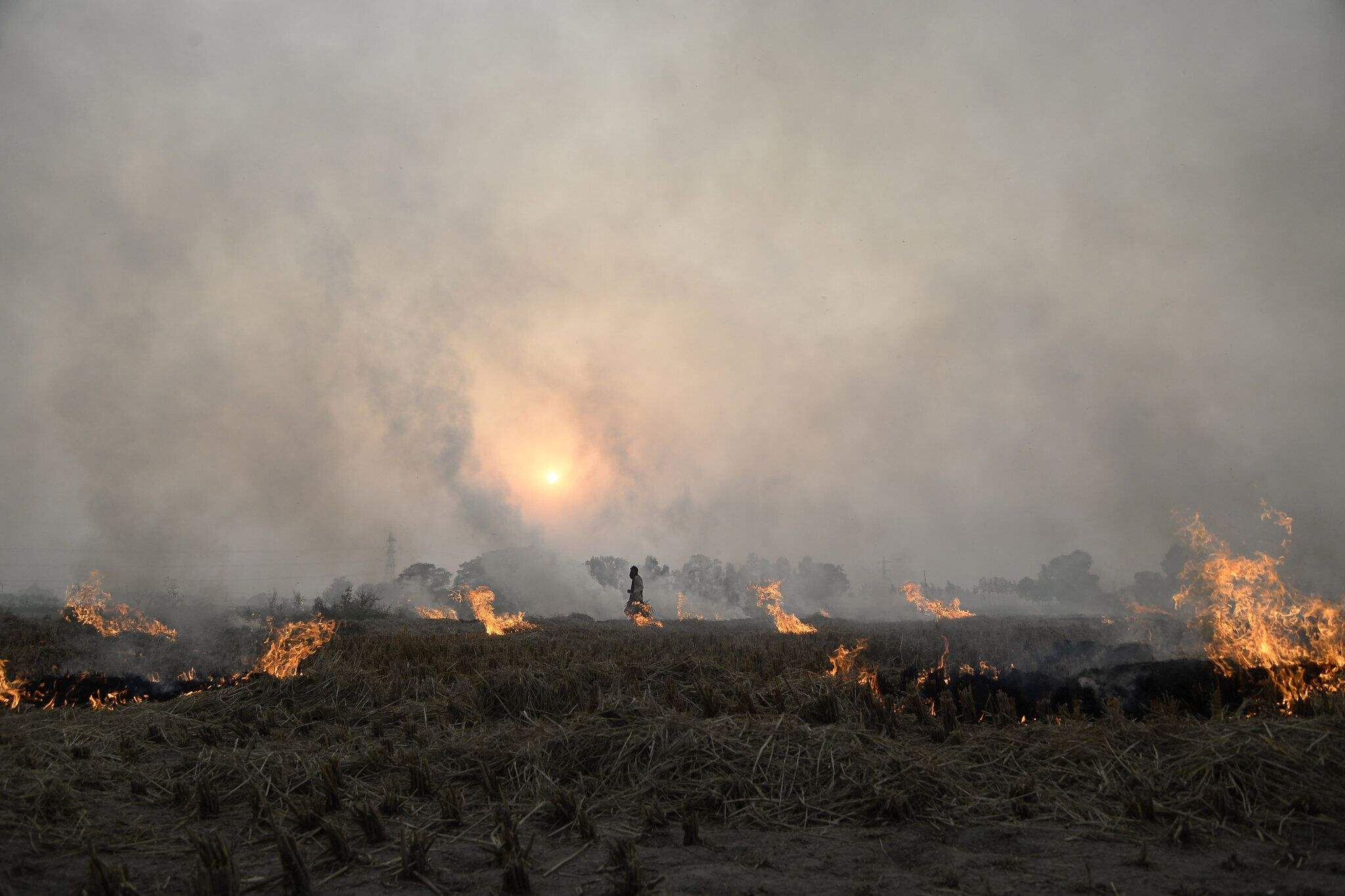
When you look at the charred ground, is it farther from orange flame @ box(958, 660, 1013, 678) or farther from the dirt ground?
orange flame @ box(958, 660, 1013, 678)

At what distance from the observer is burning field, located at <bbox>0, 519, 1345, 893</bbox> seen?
13.8 ft

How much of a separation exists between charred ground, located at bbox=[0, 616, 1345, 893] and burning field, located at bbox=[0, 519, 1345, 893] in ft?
0.09

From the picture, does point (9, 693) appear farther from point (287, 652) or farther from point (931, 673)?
point (931, 673)

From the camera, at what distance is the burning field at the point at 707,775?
4203mm

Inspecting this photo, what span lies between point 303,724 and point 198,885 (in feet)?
16.6

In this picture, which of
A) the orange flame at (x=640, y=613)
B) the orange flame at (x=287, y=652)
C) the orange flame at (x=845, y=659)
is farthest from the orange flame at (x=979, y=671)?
the orange flame at (x=640, y=613)

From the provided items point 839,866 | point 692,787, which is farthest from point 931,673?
point 839,866

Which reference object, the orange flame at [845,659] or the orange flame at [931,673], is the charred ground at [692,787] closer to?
the orange flame at [931,673]

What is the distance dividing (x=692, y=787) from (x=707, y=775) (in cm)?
20

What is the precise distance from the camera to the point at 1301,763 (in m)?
4.98

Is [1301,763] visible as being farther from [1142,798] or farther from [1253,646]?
[1253,646]

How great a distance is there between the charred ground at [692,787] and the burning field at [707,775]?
0.03m

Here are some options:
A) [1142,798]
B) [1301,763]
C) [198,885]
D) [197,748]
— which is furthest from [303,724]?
[1301,763]

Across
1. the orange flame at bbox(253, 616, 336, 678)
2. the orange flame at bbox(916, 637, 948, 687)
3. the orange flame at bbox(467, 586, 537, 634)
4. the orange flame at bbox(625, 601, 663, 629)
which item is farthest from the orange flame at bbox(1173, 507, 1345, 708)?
the orange flame at bbox(625, 601, 663, 629)
